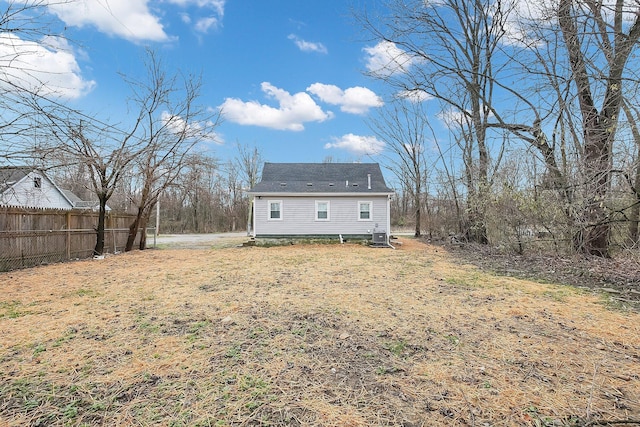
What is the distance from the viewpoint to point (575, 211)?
22.1 ft

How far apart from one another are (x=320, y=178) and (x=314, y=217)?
2543mm

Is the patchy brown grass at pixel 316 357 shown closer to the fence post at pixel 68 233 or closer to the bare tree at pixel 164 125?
the fence post at pixel 68 233

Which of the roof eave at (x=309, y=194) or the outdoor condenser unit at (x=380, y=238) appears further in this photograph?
the roof eave at (x=309, y=194)

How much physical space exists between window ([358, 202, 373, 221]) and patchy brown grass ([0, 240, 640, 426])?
9.66m

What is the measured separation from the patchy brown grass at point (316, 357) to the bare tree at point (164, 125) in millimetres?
6754

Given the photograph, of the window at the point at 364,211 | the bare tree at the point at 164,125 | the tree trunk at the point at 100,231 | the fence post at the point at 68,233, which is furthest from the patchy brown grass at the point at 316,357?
the window at the point at 364,211

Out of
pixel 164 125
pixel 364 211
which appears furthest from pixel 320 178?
pixel 164 125

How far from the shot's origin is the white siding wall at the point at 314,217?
48.3 feet

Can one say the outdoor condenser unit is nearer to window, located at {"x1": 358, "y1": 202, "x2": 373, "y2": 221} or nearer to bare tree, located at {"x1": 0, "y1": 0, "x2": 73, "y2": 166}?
window, located at {"x1": 358, "y1": 202, "x2": 373, "y2": 221}

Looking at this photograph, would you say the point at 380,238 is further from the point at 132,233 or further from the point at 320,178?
the point at 132,233

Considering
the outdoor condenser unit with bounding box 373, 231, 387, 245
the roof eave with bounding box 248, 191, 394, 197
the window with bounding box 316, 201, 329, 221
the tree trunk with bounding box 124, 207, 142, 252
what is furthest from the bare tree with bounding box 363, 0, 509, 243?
the tree trunk with bounding box 124, 207, 142, 252

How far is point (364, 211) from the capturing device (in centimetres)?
1504

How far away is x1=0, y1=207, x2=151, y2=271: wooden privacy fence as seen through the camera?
7445 mm

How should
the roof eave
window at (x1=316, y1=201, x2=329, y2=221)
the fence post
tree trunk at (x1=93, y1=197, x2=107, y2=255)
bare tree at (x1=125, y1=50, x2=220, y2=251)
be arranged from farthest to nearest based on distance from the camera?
window at (x1=316, y1=201, x2=329, y2=221)
the roof eave
bare tree at (x1=125, y1=50, x2=220, y2=251)
tree trunk at (x1=93, y1=197, x2=107, y2=255)
the fence post
